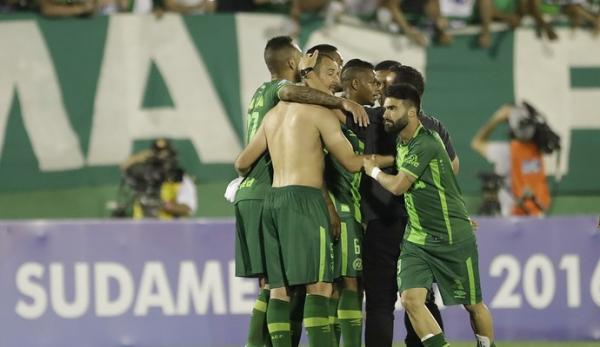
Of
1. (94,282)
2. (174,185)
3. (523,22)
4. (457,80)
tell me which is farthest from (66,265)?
(523,22)

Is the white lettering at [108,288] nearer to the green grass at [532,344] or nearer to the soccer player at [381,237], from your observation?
the green grass at [532,344]

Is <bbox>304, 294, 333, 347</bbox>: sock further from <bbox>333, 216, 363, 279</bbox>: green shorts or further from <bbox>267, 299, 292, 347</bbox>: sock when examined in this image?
<bbox>333, 216, 363, 279</bbox>: green shorts

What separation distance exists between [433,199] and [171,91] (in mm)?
5966

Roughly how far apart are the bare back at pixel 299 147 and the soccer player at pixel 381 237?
0.58m

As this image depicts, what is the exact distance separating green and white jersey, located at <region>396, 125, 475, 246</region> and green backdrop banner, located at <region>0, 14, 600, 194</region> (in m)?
5.47

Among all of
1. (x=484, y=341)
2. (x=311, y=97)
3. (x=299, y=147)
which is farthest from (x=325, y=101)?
(x=484, y=341)

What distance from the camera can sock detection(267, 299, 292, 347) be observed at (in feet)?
26.0

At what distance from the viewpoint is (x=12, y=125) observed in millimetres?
13258

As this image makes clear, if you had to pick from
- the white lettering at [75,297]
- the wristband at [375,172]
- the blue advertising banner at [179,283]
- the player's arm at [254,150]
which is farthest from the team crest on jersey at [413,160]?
the white lettering at [75,297]

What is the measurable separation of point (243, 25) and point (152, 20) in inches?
37.8

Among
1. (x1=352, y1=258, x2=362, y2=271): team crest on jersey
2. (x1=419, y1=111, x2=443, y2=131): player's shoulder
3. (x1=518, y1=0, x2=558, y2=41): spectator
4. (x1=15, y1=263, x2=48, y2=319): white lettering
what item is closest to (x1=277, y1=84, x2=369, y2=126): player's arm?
(x1=419, y1=111, x2=443, y2=131): player's shoulder

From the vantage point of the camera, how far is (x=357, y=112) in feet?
25.8

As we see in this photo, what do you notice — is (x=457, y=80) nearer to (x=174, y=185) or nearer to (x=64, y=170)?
(x=174, y=185)

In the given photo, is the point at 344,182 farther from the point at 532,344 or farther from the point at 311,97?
the point at 532,344
